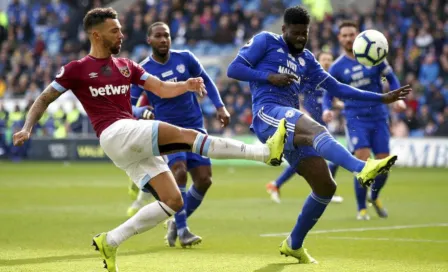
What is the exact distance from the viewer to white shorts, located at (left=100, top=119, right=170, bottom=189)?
Answer: 302 inches

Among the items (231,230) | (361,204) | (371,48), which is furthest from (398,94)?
(361,204)

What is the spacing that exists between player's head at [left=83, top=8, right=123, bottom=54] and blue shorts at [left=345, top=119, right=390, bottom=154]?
20.1 ft

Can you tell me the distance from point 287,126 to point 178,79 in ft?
9.86

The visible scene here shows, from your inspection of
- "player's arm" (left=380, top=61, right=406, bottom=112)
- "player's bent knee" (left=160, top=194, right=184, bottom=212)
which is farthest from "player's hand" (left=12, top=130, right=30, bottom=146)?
"player's arm" (left=380, top=61, right=406, bottom=112)

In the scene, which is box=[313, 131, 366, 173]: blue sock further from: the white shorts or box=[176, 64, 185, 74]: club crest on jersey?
box=[176, 64, 185, 74]: club crest on jersey

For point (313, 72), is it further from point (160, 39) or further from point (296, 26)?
point (160, 39)

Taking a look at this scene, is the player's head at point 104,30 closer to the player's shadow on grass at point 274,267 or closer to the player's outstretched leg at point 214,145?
the player's outstretched leg at point 214,145

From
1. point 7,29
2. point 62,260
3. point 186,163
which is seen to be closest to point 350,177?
point 186,163

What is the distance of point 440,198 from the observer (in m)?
17.0

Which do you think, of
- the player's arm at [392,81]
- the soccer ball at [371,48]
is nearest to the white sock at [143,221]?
the soccer ball at [371,48]

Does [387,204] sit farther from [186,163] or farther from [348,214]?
[186,163]

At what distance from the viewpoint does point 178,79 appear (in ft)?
36.1

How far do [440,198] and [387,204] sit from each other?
1555mm

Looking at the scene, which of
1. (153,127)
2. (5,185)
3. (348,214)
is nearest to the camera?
(153,127)
